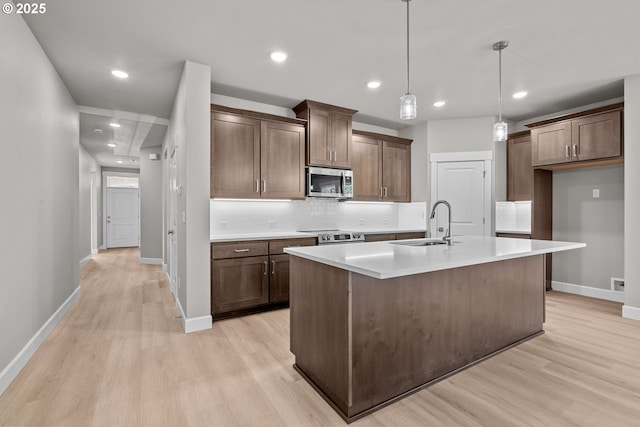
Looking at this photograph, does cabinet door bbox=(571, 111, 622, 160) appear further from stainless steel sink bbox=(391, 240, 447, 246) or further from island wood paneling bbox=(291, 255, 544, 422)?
stainless steel sink bbox=(391, 240, 447, 246)

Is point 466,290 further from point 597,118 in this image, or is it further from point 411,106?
point 597,118

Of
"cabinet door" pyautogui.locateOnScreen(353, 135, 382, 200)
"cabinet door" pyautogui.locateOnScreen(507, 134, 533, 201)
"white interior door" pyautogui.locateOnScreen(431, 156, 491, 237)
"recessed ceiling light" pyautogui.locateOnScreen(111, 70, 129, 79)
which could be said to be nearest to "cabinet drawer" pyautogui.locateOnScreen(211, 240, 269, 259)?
"cabinet door" pyautogui.locateOnScreen(353, 135, 382, 200)

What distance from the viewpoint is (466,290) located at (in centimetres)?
240

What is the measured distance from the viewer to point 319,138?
437 centimetres

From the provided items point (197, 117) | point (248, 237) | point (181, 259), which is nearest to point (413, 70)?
point (197, 117)

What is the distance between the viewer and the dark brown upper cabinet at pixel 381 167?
16.3 feet

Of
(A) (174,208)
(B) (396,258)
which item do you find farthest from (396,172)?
(B) (396,258)

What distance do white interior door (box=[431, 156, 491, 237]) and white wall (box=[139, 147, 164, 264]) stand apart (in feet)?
19.5

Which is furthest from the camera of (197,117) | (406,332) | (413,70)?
(413,70)

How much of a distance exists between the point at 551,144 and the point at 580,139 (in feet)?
1.05

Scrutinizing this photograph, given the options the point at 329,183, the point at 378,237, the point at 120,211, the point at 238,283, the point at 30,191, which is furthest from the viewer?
the point at 120,211

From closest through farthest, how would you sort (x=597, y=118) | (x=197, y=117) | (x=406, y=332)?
(x=406, y=332) → (x=197, y=117) → (x=597, y=118)

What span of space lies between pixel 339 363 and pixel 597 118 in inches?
171

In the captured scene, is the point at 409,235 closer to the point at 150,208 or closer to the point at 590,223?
the point at 590,223
